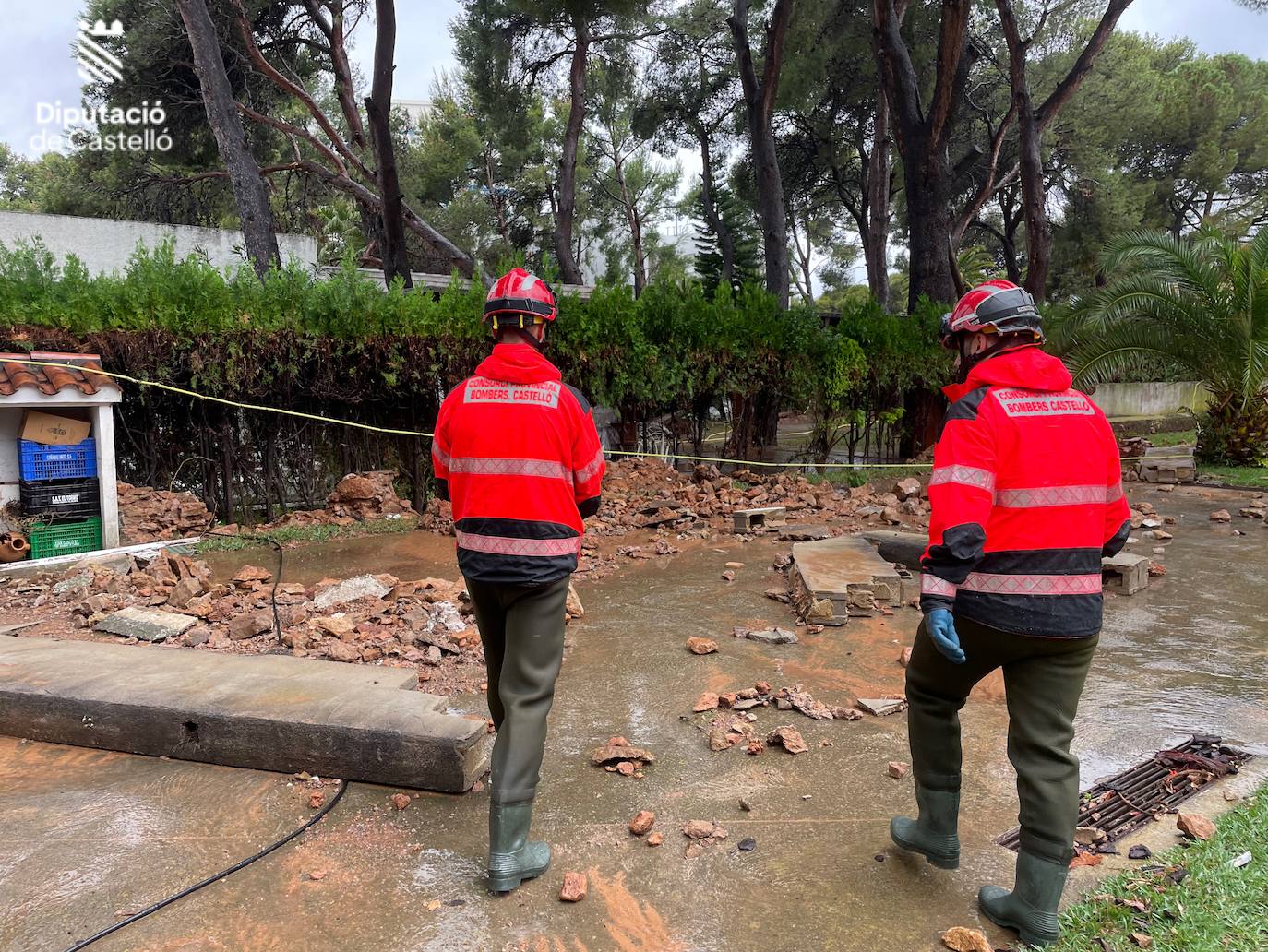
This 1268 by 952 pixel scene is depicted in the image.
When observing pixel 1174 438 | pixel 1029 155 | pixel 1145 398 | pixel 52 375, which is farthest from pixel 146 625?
pixel 1145 398

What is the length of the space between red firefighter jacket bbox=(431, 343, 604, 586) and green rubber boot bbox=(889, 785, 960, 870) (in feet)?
4.87

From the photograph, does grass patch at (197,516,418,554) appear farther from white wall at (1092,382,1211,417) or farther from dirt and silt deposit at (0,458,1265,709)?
white wall at (1092,382,1211,417)

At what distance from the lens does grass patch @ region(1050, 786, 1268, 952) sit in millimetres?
2459

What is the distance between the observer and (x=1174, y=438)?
17719 millimetres

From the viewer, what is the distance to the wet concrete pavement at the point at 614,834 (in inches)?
103

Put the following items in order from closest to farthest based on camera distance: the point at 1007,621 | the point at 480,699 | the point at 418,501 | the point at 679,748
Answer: the point at 1007,621, the point at 679,748, the point at 480,699, the point at 418,501

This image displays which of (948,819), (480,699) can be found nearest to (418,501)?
(480,699)

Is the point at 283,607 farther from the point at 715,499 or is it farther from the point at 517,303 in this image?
the point at 715,499

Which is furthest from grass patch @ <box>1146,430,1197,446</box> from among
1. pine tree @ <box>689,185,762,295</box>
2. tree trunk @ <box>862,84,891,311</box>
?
pine tree @ <box>689,185,762,295</box>

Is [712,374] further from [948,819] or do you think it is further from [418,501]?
[948,819]

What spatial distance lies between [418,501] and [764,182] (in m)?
10.3

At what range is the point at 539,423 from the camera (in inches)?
115

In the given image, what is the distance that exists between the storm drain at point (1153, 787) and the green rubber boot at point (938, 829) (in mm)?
A: 358

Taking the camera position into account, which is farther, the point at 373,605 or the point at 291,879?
the point at 373,605
